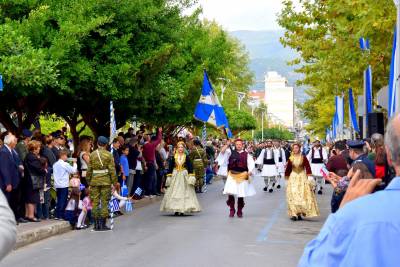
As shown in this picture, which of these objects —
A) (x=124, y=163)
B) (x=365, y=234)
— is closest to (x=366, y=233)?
(x=365, y=234)

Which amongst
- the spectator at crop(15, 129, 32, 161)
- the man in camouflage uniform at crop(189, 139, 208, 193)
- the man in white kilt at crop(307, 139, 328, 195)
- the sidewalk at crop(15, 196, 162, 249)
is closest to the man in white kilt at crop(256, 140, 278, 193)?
the man in white kilt at crop(307, 139, 328, 195)

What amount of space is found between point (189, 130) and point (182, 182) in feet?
114

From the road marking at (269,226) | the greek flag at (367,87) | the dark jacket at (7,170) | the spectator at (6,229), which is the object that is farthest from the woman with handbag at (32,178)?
the spectator at (6,229)

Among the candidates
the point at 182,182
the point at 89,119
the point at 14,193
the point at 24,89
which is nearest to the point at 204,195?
the point at 89,119

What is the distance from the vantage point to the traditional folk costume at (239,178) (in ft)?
61.3

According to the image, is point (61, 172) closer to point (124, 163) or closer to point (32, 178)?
point (32, 178)

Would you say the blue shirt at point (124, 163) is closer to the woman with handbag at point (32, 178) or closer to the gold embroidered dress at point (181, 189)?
the gold embroidered dress at point (181, 189)

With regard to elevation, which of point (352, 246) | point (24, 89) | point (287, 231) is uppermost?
point (24, 89)

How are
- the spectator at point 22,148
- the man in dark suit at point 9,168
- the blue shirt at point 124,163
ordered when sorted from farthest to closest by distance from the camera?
the blue shirt at point 124,163, the spectator at point 22,148, the man in dark suit at point 9,168

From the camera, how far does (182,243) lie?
44.3 ft

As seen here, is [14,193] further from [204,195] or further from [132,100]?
[204,195]

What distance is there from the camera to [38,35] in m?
19.6

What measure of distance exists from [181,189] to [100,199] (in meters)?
3.81

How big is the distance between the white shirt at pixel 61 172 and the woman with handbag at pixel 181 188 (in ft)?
11.4
